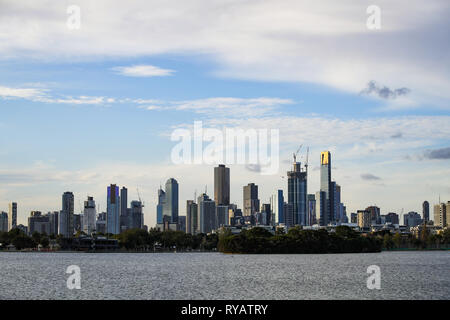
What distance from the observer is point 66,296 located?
111 meters

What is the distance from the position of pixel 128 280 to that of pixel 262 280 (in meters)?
27.6

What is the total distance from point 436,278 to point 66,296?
82.6 metres

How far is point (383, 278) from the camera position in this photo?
150375 mm
